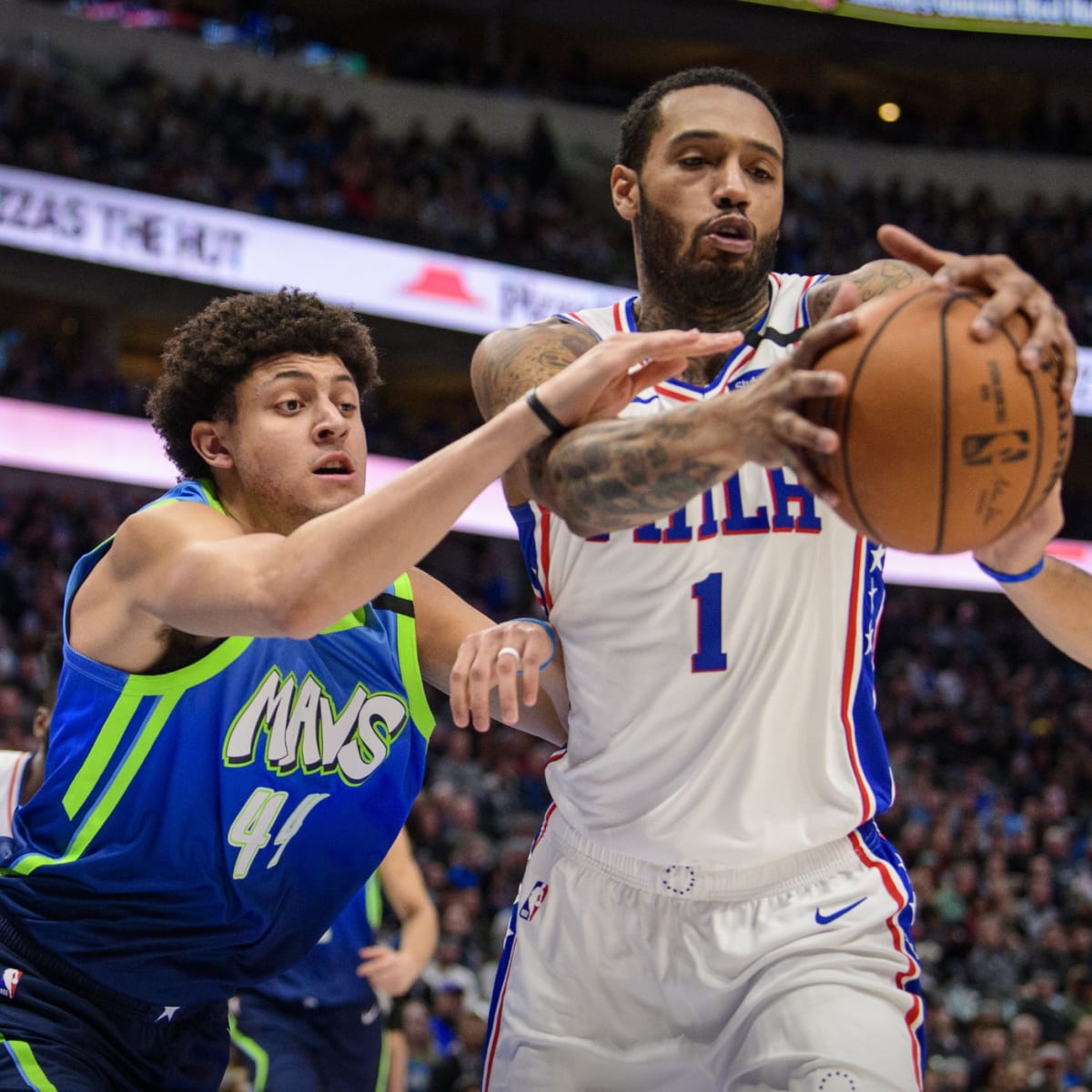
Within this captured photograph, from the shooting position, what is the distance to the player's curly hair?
339cm

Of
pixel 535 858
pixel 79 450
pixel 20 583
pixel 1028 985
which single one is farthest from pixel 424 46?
pixel 535 858

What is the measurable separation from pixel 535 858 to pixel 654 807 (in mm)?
356

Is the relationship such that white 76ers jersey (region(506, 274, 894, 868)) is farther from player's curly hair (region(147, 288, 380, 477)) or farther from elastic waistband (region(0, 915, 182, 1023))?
elastic waistband (region(0, 915, 182, 1023))

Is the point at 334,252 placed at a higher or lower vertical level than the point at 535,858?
higher

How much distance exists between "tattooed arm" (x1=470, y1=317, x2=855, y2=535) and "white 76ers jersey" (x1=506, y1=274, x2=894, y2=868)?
0.29 m

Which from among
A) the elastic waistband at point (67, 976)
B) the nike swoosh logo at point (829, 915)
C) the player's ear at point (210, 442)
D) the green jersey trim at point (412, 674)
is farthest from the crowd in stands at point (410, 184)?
the nike swoosh logo at point (829, 915)

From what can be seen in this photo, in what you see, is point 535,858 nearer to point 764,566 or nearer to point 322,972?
point 764,566

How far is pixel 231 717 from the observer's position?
3.03m

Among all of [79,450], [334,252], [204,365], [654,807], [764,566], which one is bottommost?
[654,807]

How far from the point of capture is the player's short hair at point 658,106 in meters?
3.33

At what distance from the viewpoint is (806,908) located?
2795 millimetres

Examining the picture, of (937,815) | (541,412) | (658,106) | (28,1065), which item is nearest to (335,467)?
(541,412)

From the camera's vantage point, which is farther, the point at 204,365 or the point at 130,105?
the point at 130,105

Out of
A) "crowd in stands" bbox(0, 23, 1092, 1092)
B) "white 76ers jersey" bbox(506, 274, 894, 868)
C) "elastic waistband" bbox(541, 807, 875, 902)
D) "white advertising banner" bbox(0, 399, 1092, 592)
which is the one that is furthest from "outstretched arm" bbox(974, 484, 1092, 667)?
"white advertising banner" bbox(0, 399, 1092, 592)
